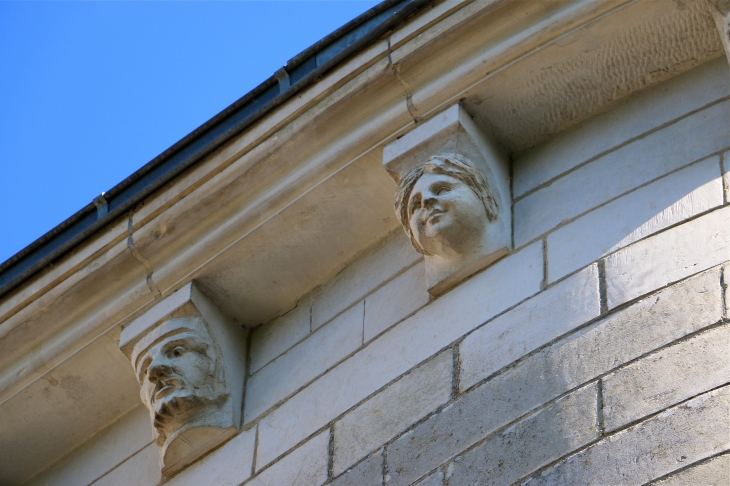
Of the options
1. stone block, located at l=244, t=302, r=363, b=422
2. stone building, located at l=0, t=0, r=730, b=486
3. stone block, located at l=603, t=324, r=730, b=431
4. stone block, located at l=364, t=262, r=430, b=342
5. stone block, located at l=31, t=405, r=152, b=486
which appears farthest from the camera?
stone block, located at l=31, t=405, r=152, b=486

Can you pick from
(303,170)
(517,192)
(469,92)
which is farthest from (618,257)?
(303,170)

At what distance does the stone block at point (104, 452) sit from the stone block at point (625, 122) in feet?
5.53

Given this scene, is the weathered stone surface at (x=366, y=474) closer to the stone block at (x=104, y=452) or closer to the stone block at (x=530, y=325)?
the stone block at (x=530, y=325)

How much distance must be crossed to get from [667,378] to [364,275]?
1.45m

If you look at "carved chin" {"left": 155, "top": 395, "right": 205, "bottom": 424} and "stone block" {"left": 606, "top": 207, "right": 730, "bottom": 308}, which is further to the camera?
"carved chin" {"left": 155, "top": 395, "right": 205, "bottom": 424}

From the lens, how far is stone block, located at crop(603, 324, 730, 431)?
3727 mm

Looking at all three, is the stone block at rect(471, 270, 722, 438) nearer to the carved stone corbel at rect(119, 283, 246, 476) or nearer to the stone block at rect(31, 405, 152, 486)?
the carved stone corbel at rect(119, 283, 246, 476)

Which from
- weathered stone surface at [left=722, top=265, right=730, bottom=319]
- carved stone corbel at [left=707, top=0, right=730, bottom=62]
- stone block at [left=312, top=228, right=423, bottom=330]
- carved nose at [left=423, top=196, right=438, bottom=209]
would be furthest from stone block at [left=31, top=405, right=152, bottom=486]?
carved stone corbel at [left=707, top=0, right=730, bottom=62]

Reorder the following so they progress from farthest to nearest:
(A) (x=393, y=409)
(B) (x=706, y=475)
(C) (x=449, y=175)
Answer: (C) (x=449, y=175)
(A) (x=393, y=409)
(B) (x=706, y=475)

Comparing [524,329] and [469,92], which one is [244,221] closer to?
[469,92]

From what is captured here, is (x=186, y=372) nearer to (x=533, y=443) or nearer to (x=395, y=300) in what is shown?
(x=395, y=300)

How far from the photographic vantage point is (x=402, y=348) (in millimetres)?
4531

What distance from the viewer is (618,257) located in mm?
4184

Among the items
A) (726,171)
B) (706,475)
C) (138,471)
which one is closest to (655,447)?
(706,475)
